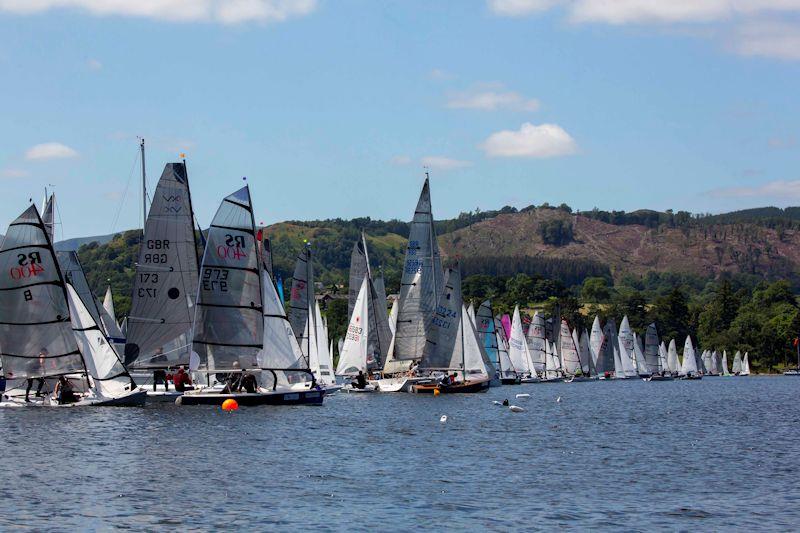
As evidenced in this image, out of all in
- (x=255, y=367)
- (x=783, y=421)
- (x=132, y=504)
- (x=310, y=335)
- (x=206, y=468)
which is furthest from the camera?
(x=310, y=335)

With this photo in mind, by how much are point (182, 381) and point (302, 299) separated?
57.0 feet

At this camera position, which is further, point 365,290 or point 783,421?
point 365,290

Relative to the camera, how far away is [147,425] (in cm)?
5038

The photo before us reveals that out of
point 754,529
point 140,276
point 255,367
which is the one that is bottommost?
point 754,529

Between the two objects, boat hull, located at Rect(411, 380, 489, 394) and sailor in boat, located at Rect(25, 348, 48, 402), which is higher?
sailor in boat, located at Rect(25, 348, 48, 402)

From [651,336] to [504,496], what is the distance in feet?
488

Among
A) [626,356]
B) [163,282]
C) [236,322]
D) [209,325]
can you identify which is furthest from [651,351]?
[209,325]

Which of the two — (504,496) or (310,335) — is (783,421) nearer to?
(310,335)

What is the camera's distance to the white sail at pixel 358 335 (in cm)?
8250

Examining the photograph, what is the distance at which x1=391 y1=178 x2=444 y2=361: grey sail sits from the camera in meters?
79.6

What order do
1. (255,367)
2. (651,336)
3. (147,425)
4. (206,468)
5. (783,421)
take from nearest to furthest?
1. (206,468)
2. (147,425)
3. (255,367)
4. (783,421)
5. (651,336)

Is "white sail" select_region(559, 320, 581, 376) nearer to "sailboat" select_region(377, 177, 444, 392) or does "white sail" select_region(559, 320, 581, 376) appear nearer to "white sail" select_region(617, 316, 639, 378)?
"white sail" select_region(617, 316, 639, 378)

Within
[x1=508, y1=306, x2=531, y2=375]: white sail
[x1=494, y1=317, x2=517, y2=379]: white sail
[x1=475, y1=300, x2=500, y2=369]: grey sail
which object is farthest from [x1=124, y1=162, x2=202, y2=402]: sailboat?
[x1=508, y1=306, x2=531, y2=375]: white sail

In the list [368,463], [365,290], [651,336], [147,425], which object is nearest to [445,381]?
[365,290]
